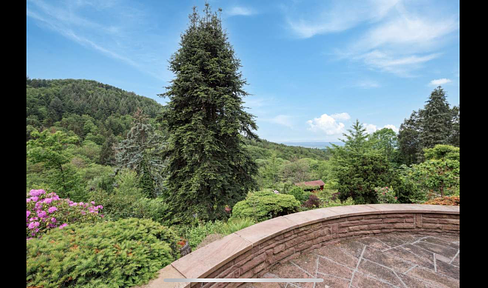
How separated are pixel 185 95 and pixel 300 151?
3514 cm

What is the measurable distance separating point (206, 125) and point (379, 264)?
5.63 metres

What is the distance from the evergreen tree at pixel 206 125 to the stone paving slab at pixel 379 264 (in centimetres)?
389

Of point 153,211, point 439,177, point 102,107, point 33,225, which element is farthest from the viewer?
point 102,107

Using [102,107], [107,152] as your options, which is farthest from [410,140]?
[102,107]

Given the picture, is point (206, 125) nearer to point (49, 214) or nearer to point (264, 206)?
point (264, 206)

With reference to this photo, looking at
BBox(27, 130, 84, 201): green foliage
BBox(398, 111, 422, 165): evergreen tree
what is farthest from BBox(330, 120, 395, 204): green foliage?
BBox(398, 111, 422, 165): evergreen tree

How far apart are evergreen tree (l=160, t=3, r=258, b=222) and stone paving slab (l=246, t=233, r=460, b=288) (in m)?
3.89

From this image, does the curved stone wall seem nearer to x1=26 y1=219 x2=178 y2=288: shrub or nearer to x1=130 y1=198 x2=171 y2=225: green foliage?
x1=26 y1=219 x2=178 y2=288: shrub

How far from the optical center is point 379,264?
236cm

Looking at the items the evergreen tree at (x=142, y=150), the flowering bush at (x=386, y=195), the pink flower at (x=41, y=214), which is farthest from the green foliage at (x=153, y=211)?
the evergreen tree at (x=142, y=150)

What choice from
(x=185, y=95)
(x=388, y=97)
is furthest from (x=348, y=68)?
(x=185, y=95)

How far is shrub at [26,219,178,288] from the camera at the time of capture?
1.41 meters

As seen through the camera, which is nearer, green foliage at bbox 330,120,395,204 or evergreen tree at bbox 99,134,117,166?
green foliage at bbox 330,120,395,204

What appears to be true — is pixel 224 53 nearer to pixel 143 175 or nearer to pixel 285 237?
pixel 285 237
